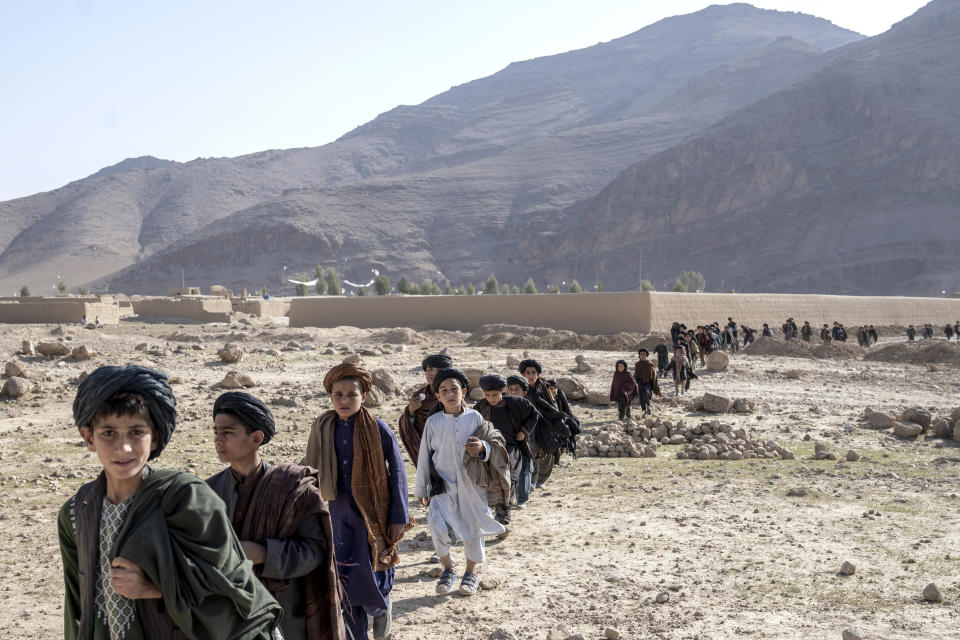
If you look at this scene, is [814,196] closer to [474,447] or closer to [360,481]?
[474,447]

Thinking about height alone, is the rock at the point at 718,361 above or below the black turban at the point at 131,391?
below

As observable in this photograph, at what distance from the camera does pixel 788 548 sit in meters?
6.20

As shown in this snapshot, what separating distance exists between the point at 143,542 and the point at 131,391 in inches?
14.8

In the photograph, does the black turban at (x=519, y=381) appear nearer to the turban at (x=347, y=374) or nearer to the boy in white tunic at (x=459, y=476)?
the boy in white tunic at (x=459, y=476)

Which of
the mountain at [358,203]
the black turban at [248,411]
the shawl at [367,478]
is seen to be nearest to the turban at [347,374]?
the shawl at [367,478]

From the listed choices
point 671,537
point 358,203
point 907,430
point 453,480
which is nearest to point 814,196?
point 358,203

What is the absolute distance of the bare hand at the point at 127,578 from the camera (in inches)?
74.9

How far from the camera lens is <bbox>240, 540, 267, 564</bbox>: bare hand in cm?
256

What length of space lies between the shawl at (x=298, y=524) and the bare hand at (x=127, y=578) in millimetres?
703

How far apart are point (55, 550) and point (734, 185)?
332ft

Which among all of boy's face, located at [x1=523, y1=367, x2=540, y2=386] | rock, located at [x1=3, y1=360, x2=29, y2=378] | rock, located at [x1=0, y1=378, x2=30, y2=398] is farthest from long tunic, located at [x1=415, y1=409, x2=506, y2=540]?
rock, located at [x1=3, y1=360, x2=29, y2=378]

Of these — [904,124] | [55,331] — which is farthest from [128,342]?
[904,124]

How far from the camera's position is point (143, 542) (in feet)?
6.29

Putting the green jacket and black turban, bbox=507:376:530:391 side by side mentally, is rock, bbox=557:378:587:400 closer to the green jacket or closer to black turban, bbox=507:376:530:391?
black turban, bbox=507:376:530:391
